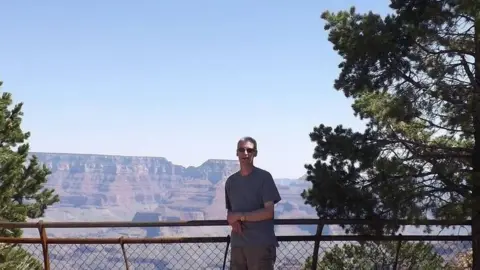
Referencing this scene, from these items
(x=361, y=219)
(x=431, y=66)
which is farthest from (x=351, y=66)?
(x=361, y=219)

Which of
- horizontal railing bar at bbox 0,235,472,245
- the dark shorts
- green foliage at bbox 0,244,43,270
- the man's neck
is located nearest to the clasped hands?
the dark shorts

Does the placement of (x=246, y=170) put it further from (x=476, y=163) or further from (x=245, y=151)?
(x=476, y=163)

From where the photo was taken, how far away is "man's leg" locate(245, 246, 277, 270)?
5387mm

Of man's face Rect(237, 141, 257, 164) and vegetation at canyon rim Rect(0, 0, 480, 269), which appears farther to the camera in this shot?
vegetation at canyon rim Rect(0, 0, 480, 269)

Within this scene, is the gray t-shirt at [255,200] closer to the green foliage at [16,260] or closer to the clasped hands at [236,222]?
the clasped hands at [236,222]

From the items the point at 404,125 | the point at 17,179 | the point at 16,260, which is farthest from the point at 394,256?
the point at 17,179

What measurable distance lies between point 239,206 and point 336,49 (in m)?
3.41

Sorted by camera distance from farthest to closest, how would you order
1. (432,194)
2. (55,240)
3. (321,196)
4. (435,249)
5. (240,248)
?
(435,249)
(321,196)
(432,194)
(55,240)
(240,248)

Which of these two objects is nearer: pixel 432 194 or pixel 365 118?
pixel 432 194

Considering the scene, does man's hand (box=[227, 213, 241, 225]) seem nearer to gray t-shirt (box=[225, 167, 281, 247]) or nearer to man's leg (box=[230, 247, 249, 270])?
gray t-shirt (box=[225, 167, 281, 247])

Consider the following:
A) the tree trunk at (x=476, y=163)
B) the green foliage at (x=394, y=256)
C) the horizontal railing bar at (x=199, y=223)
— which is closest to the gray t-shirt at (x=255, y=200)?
the horizontal railing bar at (x=199, y=223)

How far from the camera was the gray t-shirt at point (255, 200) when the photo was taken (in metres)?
5.36

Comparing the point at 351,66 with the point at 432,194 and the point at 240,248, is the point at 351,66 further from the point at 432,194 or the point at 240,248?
the point at 240,248

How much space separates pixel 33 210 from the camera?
18656mm
